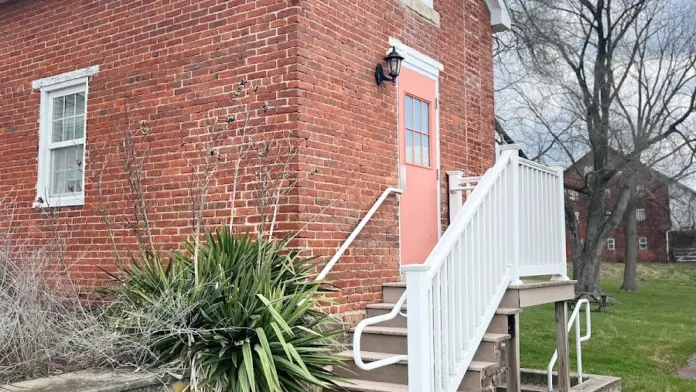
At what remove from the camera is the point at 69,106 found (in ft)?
26.6

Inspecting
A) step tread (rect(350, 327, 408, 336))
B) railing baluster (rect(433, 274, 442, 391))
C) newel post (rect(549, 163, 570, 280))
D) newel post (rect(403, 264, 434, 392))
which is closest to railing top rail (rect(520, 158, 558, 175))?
newel post (rect(549, 163, 570, 280))

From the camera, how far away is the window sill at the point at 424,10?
25.1 ft

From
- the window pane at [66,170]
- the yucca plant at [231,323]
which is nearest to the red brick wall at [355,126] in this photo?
the yucca plant at [231,323]

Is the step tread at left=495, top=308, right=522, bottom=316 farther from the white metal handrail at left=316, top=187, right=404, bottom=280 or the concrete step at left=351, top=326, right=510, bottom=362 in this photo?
the white metal handrail at left=316, top=187, right=404, bottom=280

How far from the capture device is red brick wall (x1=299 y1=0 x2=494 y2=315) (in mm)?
6070

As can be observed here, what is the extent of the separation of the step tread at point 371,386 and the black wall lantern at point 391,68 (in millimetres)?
3300

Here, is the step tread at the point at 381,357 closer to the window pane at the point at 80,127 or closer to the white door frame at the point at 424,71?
the white door frame at the point at 424,71

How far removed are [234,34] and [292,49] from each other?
81 cm

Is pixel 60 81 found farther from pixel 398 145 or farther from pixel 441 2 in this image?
pixel 441 2

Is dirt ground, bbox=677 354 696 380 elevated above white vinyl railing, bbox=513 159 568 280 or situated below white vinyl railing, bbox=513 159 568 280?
below

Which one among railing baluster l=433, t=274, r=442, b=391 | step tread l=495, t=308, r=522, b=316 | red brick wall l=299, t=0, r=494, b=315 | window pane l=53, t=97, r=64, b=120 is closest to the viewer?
railing baluster l=433, t=274, r=442, b=391

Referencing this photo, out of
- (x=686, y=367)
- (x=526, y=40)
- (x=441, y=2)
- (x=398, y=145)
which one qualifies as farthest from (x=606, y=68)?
(x=398, y=145)

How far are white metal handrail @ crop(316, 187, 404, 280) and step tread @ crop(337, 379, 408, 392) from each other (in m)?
0.95

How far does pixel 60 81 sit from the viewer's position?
26.3 ft
